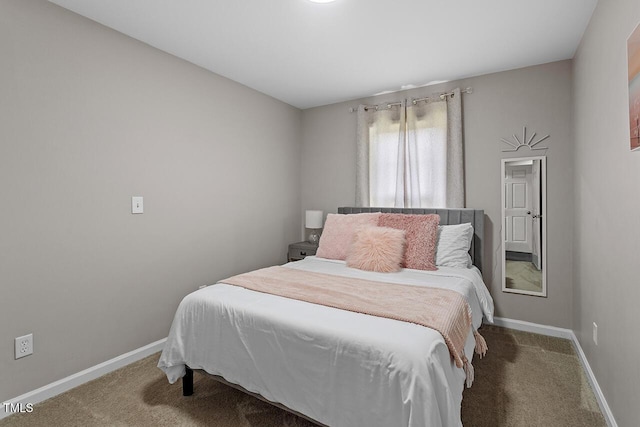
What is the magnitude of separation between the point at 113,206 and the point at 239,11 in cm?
165

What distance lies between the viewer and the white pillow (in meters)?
2.79

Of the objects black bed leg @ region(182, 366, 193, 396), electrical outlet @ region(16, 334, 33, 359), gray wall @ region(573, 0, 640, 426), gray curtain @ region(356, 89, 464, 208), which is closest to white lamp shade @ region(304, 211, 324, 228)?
gray curtain @ region(356, 89, 464, 208)

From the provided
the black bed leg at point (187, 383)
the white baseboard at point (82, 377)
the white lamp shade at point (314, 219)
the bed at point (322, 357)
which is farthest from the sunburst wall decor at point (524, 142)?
the white baseboard at point (82, 377)

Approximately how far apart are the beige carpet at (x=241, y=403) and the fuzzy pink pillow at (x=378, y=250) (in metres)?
1.00

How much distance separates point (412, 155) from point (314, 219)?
1.38m

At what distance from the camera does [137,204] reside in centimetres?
249

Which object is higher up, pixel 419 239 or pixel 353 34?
pixel 353 34

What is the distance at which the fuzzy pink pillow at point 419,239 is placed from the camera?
2.71 metres

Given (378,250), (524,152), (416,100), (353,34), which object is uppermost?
(353,34)

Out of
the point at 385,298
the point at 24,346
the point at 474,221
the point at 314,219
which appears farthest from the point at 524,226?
the point at 24,346

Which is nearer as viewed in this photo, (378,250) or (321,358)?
(321,358)

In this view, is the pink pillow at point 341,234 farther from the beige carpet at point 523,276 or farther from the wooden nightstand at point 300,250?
the beige carpet at point 523,276

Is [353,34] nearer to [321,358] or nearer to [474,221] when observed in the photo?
[474,221]

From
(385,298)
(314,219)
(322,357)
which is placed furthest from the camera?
(314,219)
